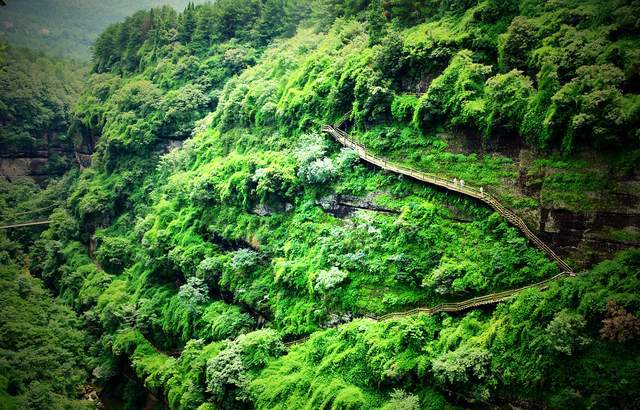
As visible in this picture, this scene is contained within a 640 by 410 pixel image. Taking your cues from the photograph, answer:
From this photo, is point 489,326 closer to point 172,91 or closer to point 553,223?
point 553,223

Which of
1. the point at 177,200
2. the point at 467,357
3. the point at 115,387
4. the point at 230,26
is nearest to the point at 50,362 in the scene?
the point at 115,387

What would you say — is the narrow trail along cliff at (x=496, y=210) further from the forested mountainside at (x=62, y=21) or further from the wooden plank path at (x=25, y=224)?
the forested mountainside at (x=62, y=21)

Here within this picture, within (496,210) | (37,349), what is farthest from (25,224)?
(496,210)

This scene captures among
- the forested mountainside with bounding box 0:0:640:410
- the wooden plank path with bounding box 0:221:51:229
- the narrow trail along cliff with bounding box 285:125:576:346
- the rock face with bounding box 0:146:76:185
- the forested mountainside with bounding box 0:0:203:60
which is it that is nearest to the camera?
the forested mountainside with bounding box 0:0:640:410

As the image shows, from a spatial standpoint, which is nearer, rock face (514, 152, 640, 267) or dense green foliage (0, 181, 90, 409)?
rock face (514, 152, 640, 267)

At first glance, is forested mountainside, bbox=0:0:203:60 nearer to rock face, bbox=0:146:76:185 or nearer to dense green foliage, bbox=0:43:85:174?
dense green foliage, bbox=0:43:85:174

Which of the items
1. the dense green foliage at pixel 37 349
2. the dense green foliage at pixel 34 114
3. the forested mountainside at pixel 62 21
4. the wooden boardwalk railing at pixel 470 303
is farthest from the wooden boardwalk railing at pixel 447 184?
the forested mountainside at pixel 62 21

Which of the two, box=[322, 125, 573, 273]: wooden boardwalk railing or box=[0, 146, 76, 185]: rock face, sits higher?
box=[322, 125, 573, 273]: wooden boardwalk railing

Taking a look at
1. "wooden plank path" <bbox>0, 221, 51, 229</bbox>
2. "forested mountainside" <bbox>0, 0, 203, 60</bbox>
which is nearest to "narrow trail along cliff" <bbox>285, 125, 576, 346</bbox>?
"wooden plank path" <bbox>0, 221, 51, 229</bbox>
